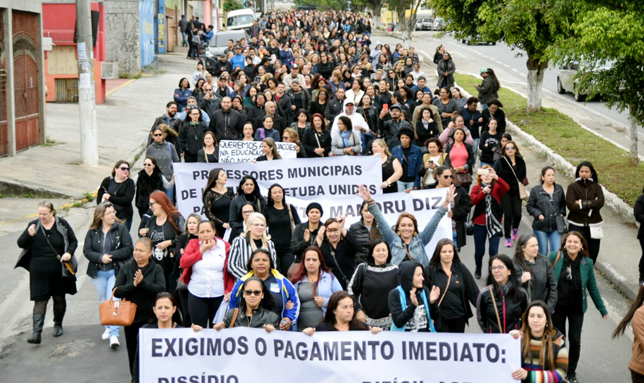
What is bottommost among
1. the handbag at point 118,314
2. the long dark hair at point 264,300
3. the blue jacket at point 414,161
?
the handbag at point 118,314

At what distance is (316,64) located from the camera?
29.4 meters

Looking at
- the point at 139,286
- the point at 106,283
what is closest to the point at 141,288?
the point at 139,286

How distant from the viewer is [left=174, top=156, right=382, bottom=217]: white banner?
13469mm

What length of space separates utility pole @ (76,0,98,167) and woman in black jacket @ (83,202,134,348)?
10.5m

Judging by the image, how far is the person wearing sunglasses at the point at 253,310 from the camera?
788 cm

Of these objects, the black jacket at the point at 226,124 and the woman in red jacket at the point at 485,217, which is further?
the black jacket at the point at 226,124

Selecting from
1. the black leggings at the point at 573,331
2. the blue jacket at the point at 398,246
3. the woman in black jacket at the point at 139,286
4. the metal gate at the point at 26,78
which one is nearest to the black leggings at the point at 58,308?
the woman in black jacket at the point at 139,286

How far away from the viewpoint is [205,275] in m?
9.24

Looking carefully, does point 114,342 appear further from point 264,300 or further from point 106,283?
point 264,300

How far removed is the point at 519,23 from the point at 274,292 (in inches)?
675

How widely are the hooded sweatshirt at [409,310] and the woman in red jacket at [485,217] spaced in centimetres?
462

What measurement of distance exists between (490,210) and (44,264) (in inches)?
230

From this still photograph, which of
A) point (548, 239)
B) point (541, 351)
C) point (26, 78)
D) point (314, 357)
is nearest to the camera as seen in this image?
point (541, 351)

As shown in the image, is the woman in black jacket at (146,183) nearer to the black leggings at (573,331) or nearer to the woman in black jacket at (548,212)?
the woman in black jacket at (548,212)
